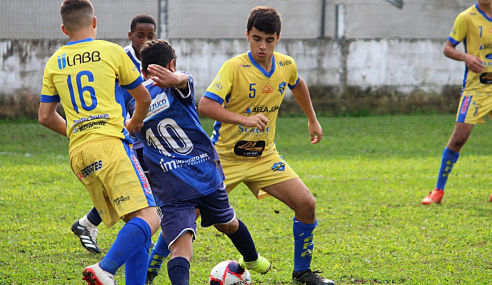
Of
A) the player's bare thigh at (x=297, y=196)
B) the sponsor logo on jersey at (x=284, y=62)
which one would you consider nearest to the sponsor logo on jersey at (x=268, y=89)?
the sponsor logo on jersey at (x=284, y=62)

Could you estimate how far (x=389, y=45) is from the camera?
11273mm

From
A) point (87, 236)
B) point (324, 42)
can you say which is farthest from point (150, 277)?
point (324, 42)

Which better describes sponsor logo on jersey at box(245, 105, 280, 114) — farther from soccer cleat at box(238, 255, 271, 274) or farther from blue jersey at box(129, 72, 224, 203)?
soccer cleat at box(238, 255, 271, 274)

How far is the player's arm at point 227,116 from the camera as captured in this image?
3174 mm

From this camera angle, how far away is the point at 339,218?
501cm

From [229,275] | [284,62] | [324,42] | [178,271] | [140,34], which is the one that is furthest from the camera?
[324,42]

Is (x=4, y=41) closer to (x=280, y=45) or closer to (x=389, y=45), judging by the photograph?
(x=280, y=45)

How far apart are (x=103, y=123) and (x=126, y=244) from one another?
67 centimetres

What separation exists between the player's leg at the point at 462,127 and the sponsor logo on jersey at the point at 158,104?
332cm

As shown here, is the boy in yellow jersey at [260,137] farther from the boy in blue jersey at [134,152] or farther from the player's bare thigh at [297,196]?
the boy in blue jersey at [134,152]

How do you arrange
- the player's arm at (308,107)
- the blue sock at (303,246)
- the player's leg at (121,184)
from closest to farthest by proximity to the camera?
the player's leg at (121,184) < the blue sock at (303,246) < the player's arm at (308,107)

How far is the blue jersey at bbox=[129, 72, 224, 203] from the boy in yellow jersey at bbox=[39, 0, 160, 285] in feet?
0.31

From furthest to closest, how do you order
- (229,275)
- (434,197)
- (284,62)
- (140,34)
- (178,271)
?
1. (434,197)
2. (140,34)
3. (284,62)
4. (229,275)
5. (178,271)

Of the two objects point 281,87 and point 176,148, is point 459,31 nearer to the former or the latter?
point 281,87
